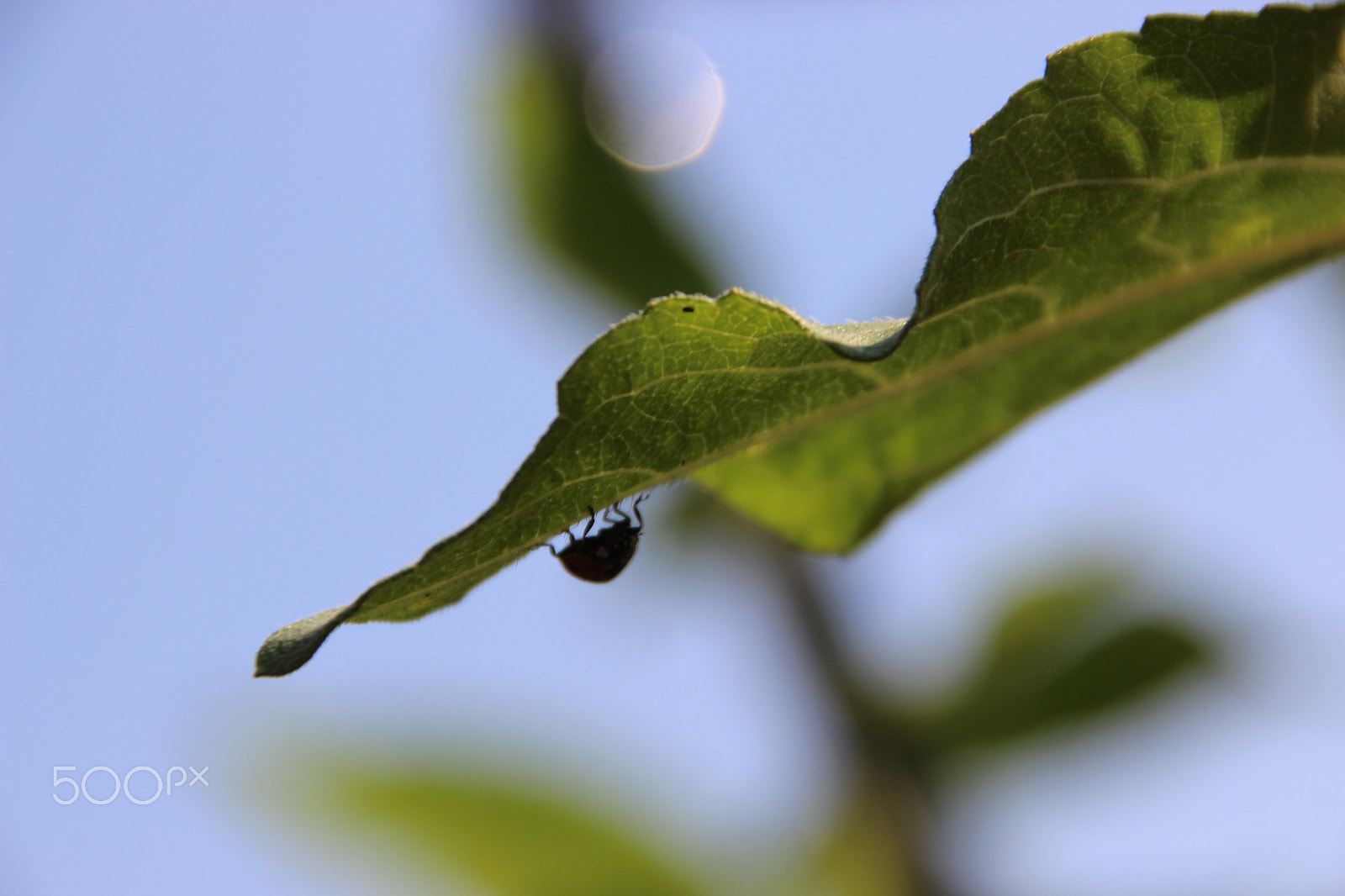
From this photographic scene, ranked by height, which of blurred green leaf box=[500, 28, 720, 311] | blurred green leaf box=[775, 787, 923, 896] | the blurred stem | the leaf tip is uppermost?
blurred green leaf box=[500, 28, 720, 311]

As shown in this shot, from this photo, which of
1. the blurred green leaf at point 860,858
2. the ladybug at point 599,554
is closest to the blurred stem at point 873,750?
the blurred green leaf at point 860,858

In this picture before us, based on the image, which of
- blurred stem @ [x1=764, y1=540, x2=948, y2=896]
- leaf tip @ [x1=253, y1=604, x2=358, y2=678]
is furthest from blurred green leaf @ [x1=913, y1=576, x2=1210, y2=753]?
leaf tip @ [x1=253, y1=604, x2=358, y2=678]

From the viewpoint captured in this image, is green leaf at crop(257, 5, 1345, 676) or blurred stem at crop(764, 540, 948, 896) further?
blurred stem at crop(764, 540, 948, 896)

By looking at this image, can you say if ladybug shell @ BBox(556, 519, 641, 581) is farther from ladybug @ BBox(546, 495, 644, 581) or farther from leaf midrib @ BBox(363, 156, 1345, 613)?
leaf midrib @ BBox(363, 156, 1345, 613)

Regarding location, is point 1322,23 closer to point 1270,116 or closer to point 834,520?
point 1270,116

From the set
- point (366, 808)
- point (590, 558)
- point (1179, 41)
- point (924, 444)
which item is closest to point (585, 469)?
point (924, 444)

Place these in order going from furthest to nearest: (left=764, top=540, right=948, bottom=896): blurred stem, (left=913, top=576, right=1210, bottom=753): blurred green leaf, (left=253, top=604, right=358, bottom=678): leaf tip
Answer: (left=913, top=576, right=1210, bottom=753): blurred green leaf
(left=764, top=540, right=948, bottom=896): blurred stem
(left=253, top=604, right=358, bottom=678): leaf tip

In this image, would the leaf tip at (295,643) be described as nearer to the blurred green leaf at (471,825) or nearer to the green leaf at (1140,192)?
the green leaf at (1140,192)
